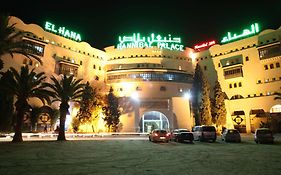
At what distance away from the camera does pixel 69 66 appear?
49.9 meters

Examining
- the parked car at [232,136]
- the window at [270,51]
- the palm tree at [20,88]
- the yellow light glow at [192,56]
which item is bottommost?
the parked car at [232,136]

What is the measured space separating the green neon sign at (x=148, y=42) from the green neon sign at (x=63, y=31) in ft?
35.4

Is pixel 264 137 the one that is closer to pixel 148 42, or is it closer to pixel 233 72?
pixel 233 72

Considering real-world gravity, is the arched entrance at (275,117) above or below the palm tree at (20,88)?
below

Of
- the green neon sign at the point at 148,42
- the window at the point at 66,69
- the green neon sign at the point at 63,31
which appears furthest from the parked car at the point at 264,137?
the green neon sign at the point at 63,31

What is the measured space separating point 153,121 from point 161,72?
11205 mm

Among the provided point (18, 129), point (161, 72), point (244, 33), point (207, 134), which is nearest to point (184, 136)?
point (207, 134)

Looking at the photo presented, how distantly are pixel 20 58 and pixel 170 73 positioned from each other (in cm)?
3082

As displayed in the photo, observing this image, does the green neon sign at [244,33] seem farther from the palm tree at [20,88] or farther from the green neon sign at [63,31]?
the palm tree at [20,88]

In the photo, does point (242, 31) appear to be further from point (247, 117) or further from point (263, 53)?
point (247, 117)

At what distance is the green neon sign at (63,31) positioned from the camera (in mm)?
49656

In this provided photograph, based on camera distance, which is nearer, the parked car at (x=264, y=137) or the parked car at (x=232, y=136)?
the parked car at (x=264, y=137)

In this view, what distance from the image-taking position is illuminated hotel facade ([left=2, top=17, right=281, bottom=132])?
157ft

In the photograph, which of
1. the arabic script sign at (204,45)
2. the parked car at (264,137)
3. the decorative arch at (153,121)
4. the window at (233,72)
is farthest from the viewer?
A: the arabic script sign at (204,45)
